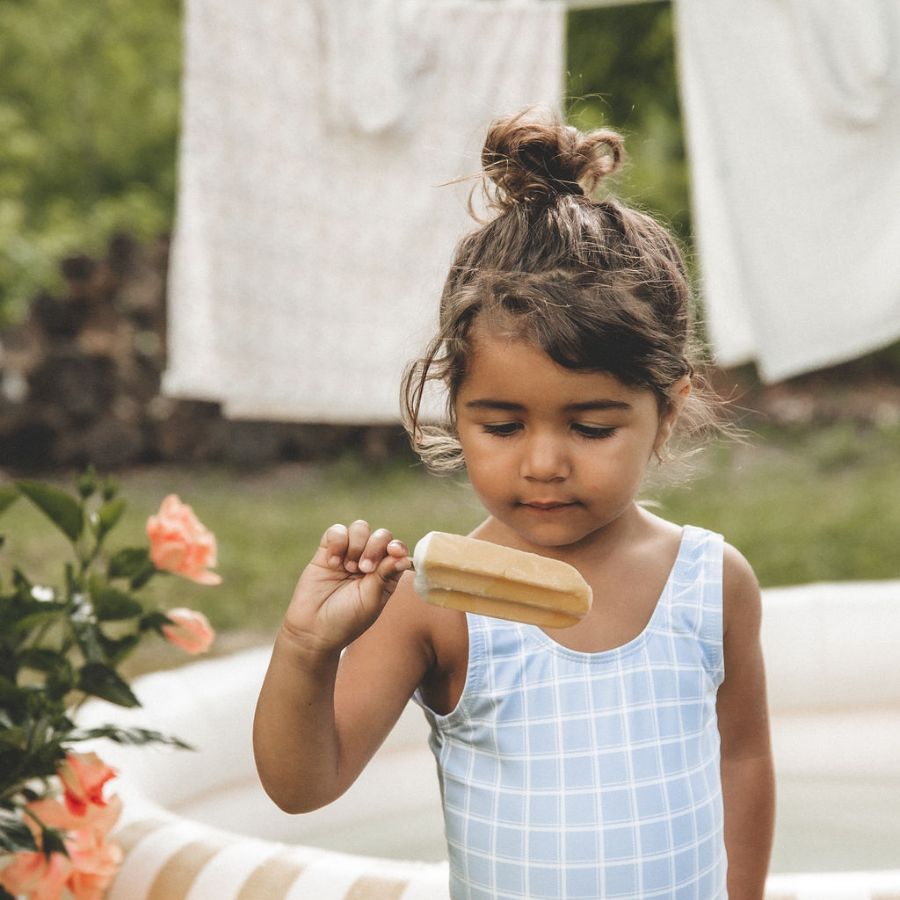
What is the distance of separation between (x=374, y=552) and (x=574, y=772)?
33 centimetres

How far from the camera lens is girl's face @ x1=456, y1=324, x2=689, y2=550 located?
133 cm

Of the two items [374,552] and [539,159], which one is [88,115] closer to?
[539,159]

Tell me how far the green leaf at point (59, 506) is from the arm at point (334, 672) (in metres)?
0.56

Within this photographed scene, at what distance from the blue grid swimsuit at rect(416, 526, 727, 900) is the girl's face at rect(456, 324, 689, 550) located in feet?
0.43

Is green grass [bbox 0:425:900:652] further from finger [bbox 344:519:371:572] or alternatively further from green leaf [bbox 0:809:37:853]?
finger [bbox 344:519:371:572]

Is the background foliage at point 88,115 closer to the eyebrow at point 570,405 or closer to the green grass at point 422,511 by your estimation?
the green grass at point 422,511

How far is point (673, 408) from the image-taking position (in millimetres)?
1500

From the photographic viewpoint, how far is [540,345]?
1.32m

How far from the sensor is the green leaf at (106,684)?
5.70ft

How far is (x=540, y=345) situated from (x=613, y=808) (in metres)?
0.48

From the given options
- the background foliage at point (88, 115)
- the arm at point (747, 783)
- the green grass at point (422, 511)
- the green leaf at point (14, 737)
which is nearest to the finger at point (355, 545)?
the arm at point (747, 783)

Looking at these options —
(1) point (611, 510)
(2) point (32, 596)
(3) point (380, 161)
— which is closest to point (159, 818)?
(2) point (32, 596)

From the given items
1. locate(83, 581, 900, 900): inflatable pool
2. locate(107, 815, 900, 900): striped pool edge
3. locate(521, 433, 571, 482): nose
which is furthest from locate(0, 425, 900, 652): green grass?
locate(521, 433, 571, 482): nose

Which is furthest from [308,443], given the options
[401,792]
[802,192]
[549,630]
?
[549,630]
